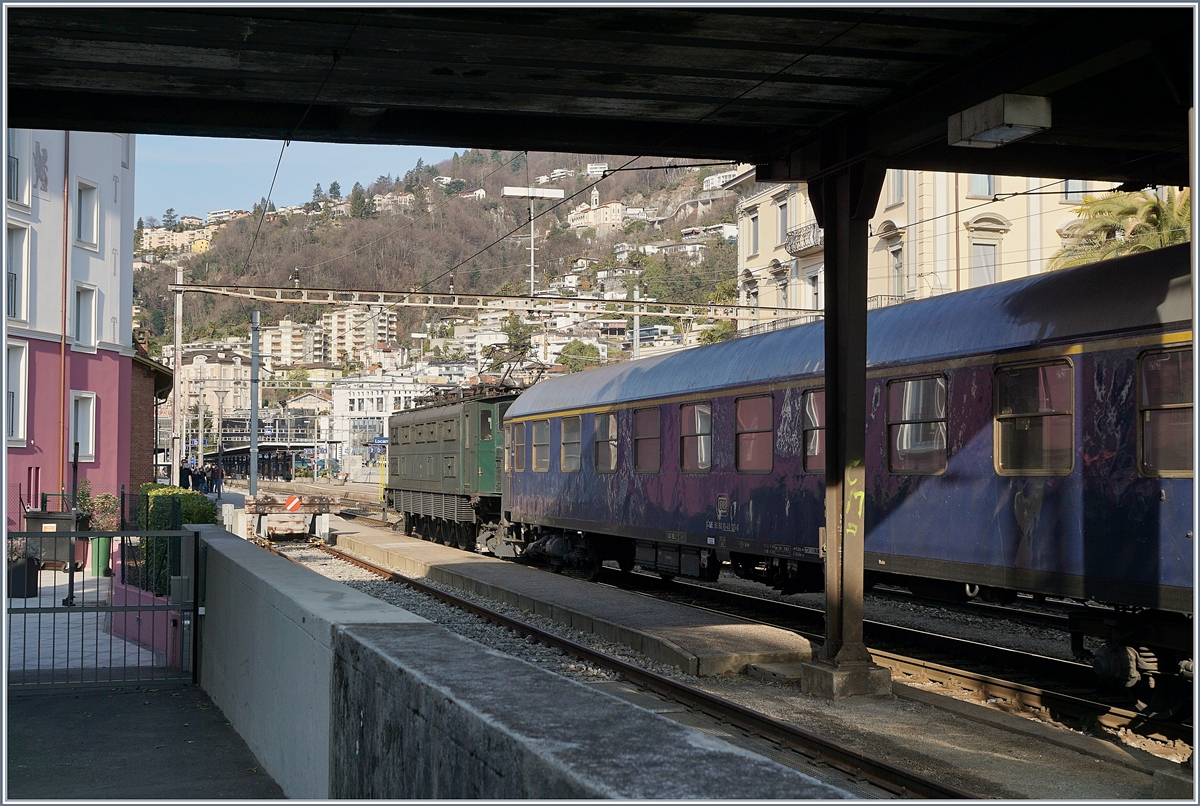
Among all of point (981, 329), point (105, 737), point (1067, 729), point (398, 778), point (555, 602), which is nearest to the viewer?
point (398, 778)

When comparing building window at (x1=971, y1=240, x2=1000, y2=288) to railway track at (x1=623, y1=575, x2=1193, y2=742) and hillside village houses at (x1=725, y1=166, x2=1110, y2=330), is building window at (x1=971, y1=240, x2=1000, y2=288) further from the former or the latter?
railway track at (x1=623, y1=575, x2=1193, y2=742)

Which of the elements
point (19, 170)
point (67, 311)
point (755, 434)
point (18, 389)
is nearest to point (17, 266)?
point (67, 311)

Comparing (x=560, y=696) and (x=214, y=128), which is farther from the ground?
(x=214, y=128)

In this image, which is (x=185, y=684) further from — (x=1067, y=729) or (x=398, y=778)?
(x=1067, y=729)

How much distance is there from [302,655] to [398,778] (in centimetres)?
195

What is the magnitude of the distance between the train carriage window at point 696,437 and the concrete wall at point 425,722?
293 inches

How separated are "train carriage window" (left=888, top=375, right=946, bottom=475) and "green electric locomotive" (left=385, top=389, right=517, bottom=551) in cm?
1416

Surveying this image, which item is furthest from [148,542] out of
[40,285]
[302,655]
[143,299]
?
[143,299]

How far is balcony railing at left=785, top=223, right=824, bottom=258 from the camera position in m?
44.8

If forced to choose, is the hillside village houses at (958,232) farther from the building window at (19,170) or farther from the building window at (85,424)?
the building window at (19,170)

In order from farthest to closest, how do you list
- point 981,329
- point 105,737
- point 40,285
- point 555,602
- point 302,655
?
point 40,285
point 555,602
point 981,329
point 105,737
point 302,655

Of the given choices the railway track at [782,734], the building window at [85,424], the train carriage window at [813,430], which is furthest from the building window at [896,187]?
the railway track at [782,734]

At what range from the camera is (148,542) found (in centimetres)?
1332

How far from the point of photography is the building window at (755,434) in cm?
1348
